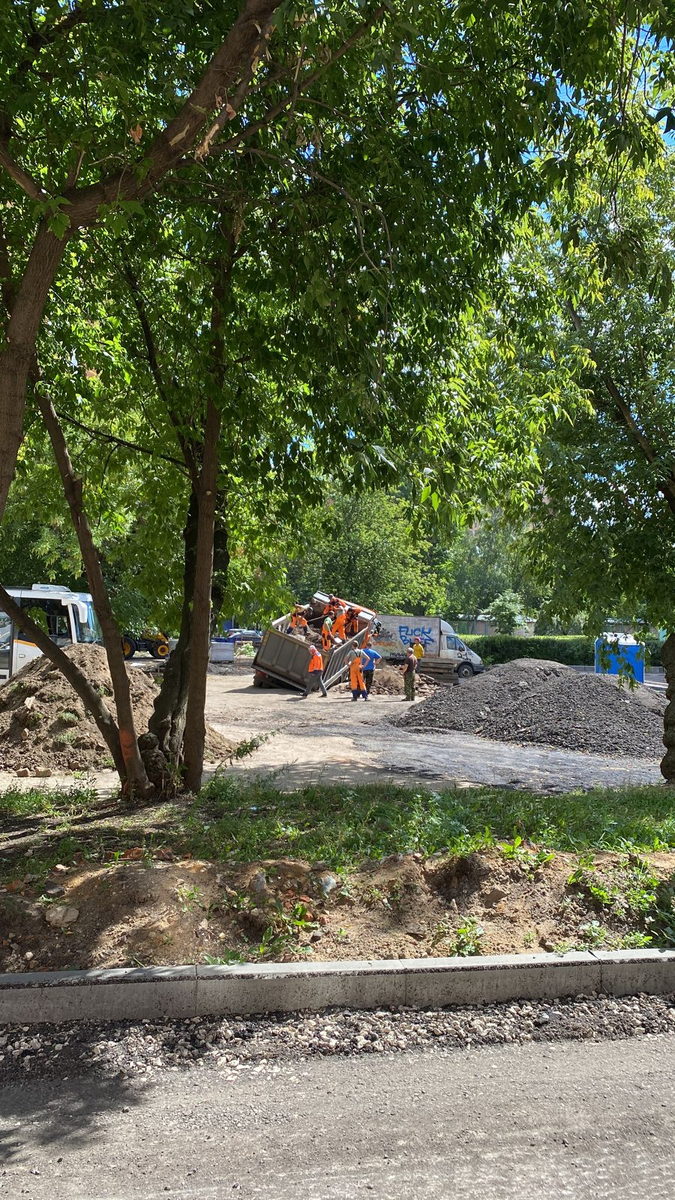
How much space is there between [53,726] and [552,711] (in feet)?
38.2

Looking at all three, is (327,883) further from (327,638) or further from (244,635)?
(244,635)

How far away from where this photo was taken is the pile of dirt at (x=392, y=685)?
29.5m

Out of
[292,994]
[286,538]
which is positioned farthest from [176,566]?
[292,994]

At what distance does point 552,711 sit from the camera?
19.5 m

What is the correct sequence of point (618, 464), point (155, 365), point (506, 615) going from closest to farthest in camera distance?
point (155, 365), point (618, 464), point (506, 615)

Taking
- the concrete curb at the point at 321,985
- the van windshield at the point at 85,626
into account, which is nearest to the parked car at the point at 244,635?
the van windshield at the point at 85,626

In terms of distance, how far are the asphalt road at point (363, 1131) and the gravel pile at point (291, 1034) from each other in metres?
0.10

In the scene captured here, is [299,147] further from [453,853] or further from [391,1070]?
[391,1070]

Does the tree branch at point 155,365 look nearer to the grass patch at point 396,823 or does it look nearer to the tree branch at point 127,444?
the tree branch at point 127,444

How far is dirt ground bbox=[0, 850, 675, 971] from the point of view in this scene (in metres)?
4.41

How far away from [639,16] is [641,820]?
552 cm

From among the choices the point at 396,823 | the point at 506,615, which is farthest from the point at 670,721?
the point at 506,615

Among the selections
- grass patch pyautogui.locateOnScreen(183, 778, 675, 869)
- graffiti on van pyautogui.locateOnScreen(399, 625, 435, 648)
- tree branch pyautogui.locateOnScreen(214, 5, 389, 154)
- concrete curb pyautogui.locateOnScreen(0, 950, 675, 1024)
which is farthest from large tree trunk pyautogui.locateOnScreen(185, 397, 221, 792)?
graffiti on van pyautogui.locateOnScreen(399, 625, 435, 648)

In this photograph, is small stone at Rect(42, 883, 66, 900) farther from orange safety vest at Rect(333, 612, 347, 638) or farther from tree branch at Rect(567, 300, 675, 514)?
orange safety vest at Rect(333, 612, 347, 638)
